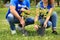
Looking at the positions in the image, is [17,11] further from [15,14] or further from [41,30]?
[41,30]

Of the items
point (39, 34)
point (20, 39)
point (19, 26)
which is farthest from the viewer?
point (19, 26)

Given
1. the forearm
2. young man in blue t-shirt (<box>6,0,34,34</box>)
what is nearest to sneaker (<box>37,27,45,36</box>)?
young man in blue t-shirt (<box>6,0,34,34</box>)

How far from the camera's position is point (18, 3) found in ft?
21.7

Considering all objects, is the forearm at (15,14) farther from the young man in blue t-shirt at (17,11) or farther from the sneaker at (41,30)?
the sneaker at (41,30)

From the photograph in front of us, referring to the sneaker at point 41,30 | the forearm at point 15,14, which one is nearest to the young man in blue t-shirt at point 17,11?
the forearm at point 15,14

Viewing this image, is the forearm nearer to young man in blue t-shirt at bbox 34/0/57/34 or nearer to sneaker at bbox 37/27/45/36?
young man in blue t-shirt at bbox 34/0/57/34

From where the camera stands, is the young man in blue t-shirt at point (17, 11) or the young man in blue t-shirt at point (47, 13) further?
the young man in blue t-shirt at point (17, 11)

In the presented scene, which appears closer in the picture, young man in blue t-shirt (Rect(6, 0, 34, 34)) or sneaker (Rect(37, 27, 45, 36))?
sneaker (Rect(37, 27, 45, 36))

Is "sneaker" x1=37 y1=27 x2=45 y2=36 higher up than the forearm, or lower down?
lower down

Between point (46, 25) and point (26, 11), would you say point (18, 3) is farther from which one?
point (46, 25)

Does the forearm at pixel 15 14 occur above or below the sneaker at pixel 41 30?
above

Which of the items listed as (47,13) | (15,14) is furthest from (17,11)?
(47,13)

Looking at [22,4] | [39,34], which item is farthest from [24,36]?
[22,4]

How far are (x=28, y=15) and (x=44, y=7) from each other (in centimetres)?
46
